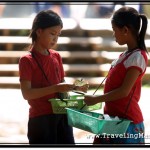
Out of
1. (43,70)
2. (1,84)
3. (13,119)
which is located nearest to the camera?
(43,70)

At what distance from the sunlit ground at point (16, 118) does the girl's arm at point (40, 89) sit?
171 cm

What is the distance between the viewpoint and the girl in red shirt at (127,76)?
103 inches

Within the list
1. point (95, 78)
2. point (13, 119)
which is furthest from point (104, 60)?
point (13, 119)

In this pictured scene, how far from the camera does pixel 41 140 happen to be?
2891 millimetres

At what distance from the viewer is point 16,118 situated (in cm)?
556

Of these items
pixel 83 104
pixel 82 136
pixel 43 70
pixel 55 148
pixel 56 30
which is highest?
pixel 56 30

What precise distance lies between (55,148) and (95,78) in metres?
4.51

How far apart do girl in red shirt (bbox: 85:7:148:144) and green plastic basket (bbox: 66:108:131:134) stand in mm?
84

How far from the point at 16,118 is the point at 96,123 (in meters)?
3.09

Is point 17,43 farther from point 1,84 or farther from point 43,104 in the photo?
point 43,104

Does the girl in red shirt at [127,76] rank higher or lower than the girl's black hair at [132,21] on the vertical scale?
lower

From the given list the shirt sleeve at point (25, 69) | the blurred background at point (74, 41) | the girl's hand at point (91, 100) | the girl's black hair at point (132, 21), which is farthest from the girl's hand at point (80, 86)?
the blurred background at point (74, 41)

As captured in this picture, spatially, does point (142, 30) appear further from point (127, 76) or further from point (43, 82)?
point (43, 82)

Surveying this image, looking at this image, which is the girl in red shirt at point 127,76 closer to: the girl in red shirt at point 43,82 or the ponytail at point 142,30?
the ponytail at point 142,30
